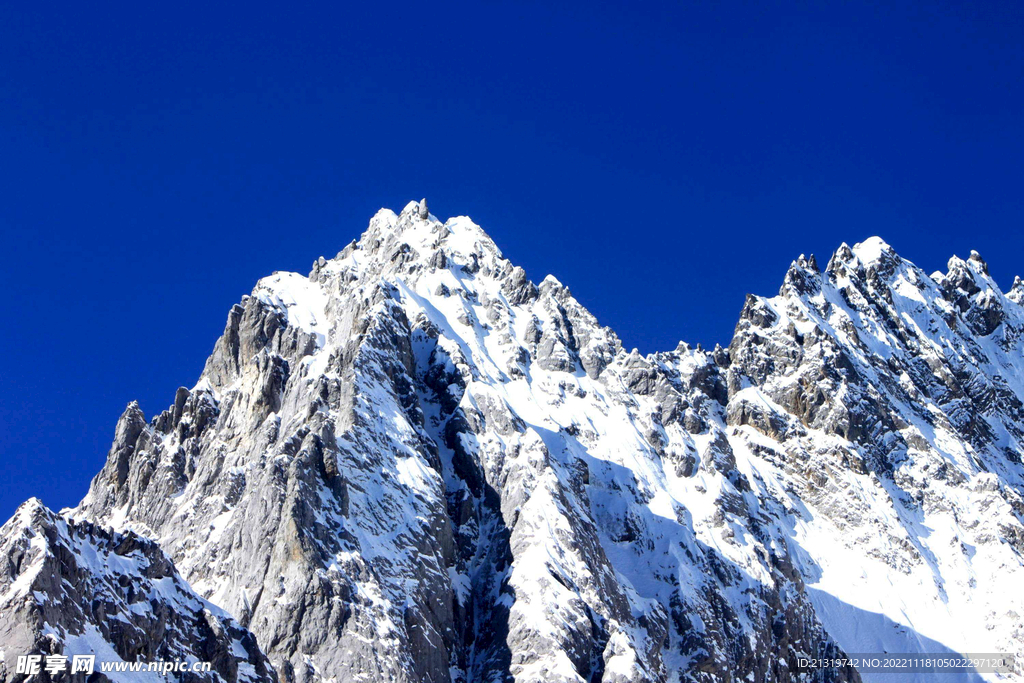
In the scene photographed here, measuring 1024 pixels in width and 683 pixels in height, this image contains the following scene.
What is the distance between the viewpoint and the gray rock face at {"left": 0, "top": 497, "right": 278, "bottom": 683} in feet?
338

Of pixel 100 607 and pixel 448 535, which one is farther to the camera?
pixel 448 535

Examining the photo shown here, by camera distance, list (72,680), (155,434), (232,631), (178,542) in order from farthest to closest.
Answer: (155,434) < (178,542) < (232,631) < (72,680)

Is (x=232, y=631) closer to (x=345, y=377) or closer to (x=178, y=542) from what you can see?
(x=178, y=542)

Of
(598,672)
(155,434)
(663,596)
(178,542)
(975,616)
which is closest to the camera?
(598,672)

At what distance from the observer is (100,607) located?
10925 centimetres

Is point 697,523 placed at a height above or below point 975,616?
above

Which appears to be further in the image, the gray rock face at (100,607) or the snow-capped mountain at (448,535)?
the snow-capped mountain at (448,535)

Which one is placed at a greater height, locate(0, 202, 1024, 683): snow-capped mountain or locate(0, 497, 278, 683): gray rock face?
locate(0, 202, 1024, 683): snow-capped mountain

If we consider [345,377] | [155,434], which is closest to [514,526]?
[345,377]

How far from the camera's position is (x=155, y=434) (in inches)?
7239

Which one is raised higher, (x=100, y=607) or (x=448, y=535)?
(x=448, y=535)

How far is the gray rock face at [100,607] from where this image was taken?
102875mm

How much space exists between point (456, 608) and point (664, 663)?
28496 millimetres

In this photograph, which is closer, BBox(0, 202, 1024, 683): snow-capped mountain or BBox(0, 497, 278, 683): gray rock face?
BBox(0, 497, 278, 683): gray rock face
